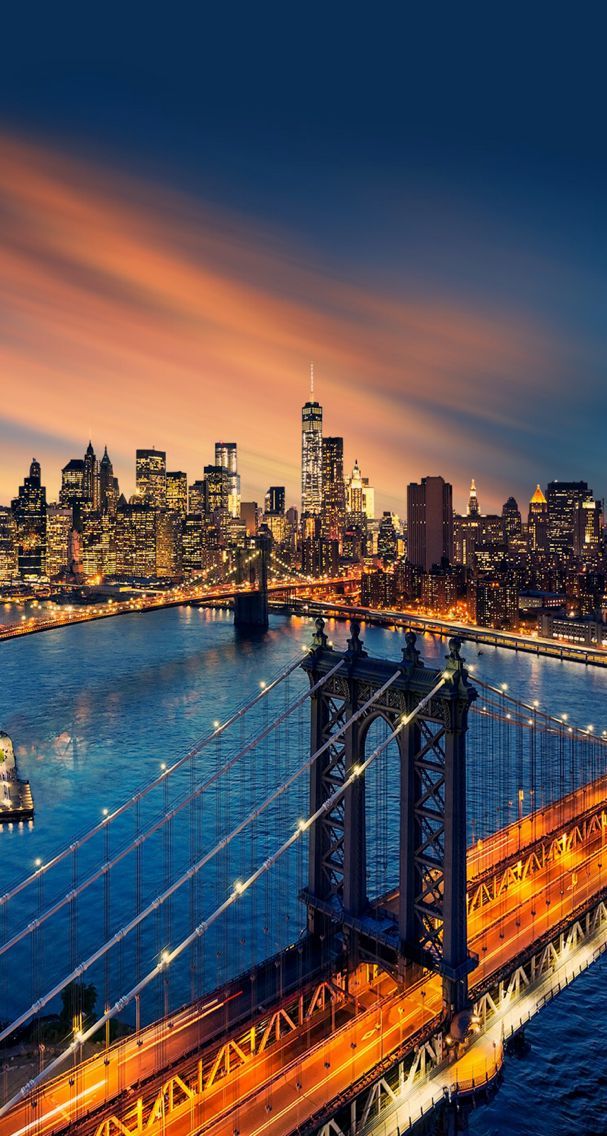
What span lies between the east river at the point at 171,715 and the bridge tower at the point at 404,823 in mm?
5977

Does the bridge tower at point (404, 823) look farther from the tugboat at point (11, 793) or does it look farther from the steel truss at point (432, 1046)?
the tugboat at point (11, 793)

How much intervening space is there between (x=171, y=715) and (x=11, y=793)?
1845 cm

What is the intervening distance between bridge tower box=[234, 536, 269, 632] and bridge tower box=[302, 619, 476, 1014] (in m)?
86.0

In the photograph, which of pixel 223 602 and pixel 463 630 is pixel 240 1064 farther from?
pixel 223 602

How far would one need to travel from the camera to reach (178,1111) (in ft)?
42.1

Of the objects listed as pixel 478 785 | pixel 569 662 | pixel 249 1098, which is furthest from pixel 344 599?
pixel 249 1098

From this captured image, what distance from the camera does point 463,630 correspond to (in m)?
102

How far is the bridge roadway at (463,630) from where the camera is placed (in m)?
85.3

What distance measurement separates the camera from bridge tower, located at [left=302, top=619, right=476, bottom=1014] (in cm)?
1591

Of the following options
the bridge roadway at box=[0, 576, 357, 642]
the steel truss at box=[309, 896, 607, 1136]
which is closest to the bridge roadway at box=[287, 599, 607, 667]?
the bridge roadway at box=[0, 576, 357, 642]

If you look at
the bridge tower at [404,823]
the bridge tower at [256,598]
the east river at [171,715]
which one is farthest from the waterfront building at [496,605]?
the bridge tower at [404,823]

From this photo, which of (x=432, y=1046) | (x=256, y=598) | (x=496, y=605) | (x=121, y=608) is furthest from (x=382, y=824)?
(x=496, y=605)

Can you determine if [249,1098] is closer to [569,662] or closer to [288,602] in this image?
[569,662]

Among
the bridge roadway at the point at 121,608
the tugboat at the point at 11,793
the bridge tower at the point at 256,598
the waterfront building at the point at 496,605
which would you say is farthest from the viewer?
the waterfront building at the point at 496,605
